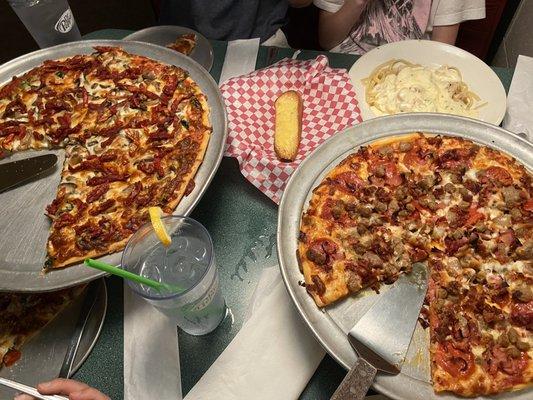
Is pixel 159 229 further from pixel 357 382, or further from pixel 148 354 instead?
pixel 357 382

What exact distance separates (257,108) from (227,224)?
25.8 inches

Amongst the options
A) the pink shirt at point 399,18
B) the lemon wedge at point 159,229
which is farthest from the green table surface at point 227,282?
the pink shirt at point 399,18

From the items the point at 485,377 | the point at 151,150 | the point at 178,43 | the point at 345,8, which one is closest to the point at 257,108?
the point at 151,150

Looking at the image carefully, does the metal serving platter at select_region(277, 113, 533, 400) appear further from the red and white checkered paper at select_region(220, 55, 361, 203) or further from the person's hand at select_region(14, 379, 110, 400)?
the person's hand at select_region(14, 379, 110, 400)

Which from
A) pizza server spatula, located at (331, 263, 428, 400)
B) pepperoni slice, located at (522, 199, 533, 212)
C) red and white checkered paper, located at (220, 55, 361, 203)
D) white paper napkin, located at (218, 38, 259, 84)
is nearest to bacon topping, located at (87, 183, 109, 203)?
red and white checkered paper, located at (220, 55, 361, 203)

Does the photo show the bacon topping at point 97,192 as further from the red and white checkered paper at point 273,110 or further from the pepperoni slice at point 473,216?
the pepperoni slice at point 473,216

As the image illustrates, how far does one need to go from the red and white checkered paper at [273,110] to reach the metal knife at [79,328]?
79cm

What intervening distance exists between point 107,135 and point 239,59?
0.88 meters

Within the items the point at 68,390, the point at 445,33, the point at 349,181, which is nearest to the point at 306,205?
the point at 349,181

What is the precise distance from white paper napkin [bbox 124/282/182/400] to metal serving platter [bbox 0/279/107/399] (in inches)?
4.6

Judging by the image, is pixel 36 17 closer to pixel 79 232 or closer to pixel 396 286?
pixel 79 232

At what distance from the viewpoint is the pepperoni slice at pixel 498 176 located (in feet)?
5.48

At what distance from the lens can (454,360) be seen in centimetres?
136

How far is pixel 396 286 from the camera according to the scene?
1.51 meters
